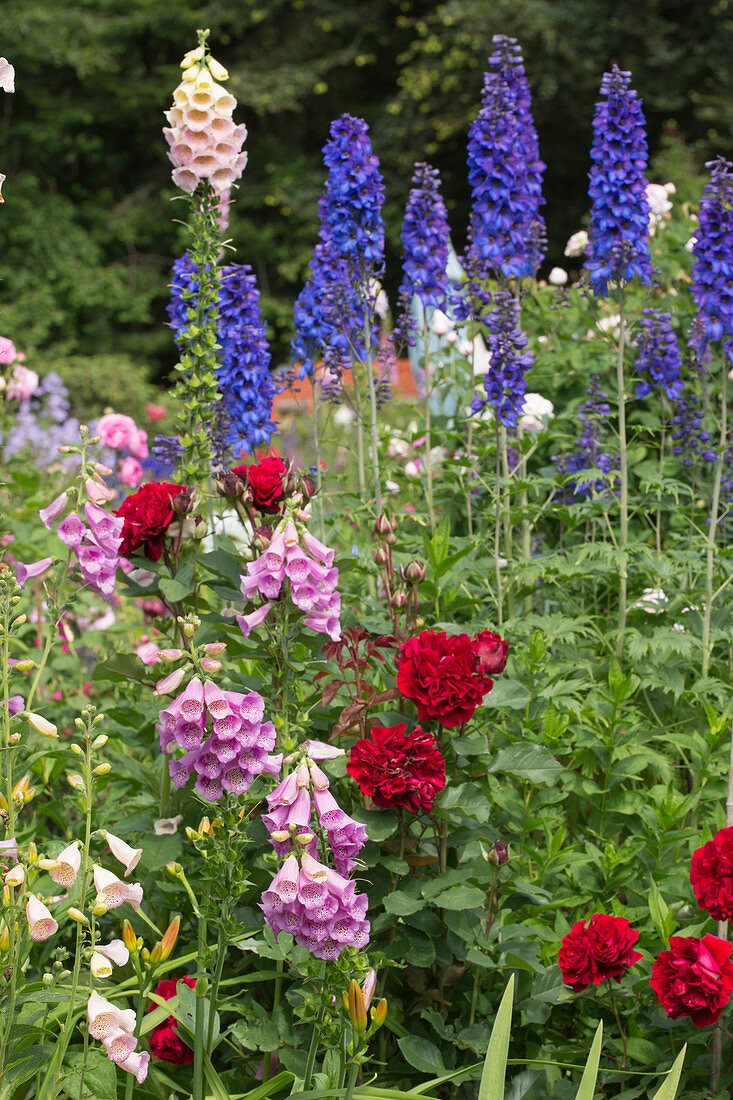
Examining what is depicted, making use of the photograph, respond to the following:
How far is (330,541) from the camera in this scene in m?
3.75

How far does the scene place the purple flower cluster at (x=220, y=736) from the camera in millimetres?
1313

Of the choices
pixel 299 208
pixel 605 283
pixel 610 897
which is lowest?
pixel 610 897

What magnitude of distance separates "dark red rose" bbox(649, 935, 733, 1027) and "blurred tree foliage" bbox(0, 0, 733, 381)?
39.7 ft

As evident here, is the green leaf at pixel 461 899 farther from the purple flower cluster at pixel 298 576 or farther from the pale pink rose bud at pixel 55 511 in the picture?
the pale pink rose bud at pixel 55 511

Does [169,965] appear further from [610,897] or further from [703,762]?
[703,762]

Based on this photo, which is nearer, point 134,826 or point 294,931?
point 294,931

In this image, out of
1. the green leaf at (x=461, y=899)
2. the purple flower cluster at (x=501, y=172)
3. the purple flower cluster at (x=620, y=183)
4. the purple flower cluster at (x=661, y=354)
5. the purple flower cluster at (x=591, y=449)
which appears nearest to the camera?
the green leaf at (x=461, y=899)

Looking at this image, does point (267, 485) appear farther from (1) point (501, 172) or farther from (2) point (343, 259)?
(1) point (501, 172)

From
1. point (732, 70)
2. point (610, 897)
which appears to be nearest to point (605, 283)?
point (610, 897)

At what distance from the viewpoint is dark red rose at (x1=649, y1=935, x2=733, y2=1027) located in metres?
1.52

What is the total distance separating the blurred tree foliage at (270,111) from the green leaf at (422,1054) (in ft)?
40.0

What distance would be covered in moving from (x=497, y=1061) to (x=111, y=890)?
1.99 ft

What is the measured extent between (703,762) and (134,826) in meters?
1.19

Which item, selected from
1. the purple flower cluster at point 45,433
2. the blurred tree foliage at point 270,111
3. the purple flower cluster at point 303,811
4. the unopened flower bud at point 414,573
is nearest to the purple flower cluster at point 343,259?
the unopened flower bud at point 414,573
